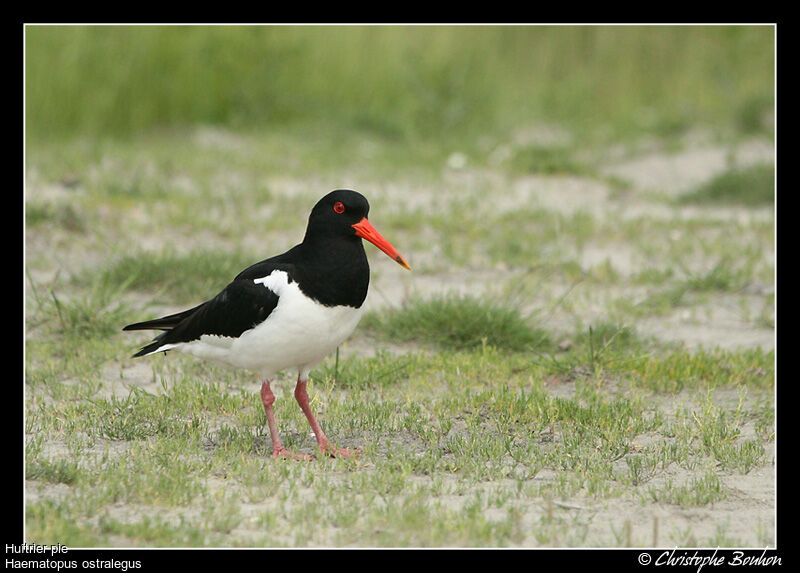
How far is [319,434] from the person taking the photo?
496cm

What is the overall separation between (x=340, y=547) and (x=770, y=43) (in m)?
12.5

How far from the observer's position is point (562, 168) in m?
10.8

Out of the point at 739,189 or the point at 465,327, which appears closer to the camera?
the point at 465,327

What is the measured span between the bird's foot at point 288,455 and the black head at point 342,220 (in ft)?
3.10

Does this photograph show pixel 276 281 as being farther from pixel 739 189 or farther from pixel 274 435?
pixel 739 189

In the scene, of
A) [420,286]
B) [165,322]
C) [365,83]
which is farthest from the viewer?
[365,83]

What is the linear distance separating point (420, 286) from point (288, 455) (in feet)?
10.2

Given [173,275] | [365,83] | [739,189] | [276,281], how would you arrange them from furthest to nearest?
[365,83] < [739,189] < [173,275] < [276,281]

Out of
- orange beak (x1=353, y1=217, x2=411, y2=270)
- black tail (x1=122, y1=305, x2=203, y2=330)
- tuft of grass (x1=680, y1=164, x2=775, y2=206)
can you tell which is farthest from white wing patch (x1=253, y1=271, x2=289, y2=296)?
tuft of grass (x1=680, y1=164, x2=775, y2=206)

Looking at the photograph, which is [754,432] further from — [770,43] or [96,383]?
[770,43]

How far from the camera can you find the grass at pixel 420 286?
4340 mm

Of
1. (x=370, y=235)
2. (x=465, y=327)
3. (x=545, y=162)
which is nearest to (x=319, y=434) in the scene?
(x=370, y=235)

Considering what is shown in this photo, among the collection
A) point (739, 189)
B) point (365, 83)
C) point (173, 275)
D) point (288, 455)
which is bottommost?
point (288, 455)

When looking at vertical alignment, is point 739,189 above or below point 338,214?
above
